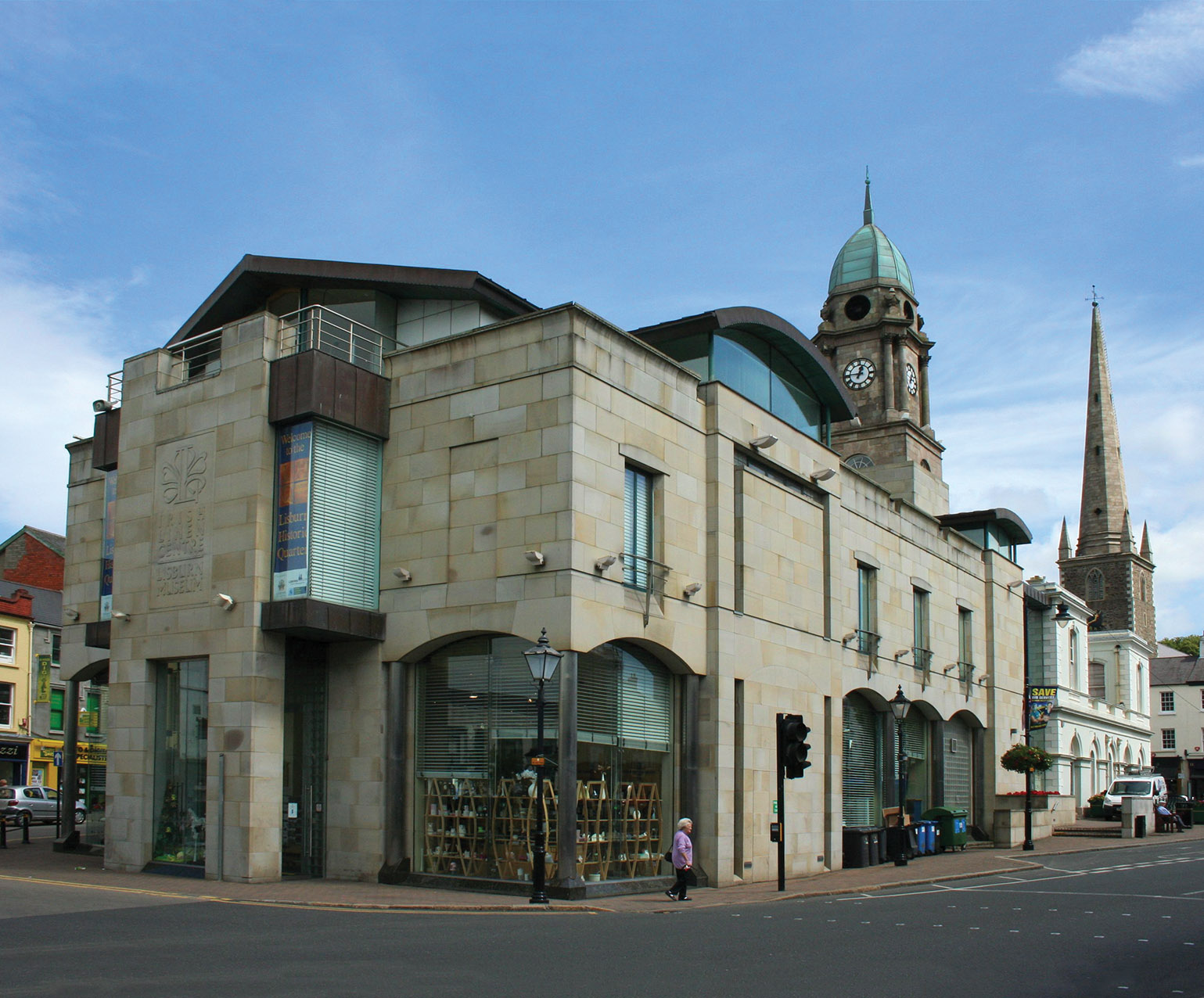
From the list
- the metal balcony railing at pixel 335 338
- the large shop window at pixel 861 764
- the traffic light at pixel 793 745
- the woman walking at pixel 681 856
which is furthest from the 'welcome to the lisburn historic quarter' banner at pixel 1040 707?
the metal balcony railing at pixel 335 338

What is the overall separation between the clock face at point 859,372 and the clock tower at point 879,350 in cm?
5

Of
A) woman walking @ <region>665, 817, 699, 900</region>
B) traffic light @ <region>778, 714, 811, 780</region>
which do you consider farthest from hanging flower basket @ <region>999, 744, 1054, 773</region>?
woman walking @ <region>665, 817, 699, 900</region>

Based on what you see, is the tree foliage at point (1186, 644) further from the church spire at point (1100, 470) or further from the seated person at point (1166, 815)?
the seated person at point (1166, 815)

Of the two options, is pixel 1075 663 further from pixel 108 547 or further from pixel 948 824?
pixel 108 547

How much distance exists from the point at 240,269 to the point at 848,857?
67.1ft

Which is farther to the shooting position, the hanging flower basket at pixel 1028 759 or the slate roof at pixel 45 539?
the slate roof at pixel 45 539

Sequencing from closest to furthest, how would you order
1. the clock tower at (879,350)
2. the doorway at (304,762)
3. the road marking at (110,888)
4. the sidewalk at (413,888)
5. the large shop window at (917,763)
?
the sidewalk at (413,888) → the road marking at (110,888) → the doorway at (304,762) → the large shop window at (917,763) → the clock tower at (879,350)

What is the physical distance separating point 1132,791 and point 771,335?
32862mm

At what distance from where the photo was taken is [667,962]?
12.9 metres

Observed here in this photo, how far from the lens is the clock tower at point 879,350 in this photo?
7612cm

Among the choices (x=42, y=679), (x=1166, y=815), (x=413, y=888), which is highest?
(x=42, y=679)

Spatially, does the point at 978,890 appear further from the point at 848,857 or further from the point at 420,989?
the point at 420,989

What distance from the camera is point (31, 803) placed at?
153 feet

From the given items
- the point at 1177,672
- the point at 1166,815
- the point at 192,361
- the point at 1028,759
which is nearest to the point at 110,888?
the point at 192,361
